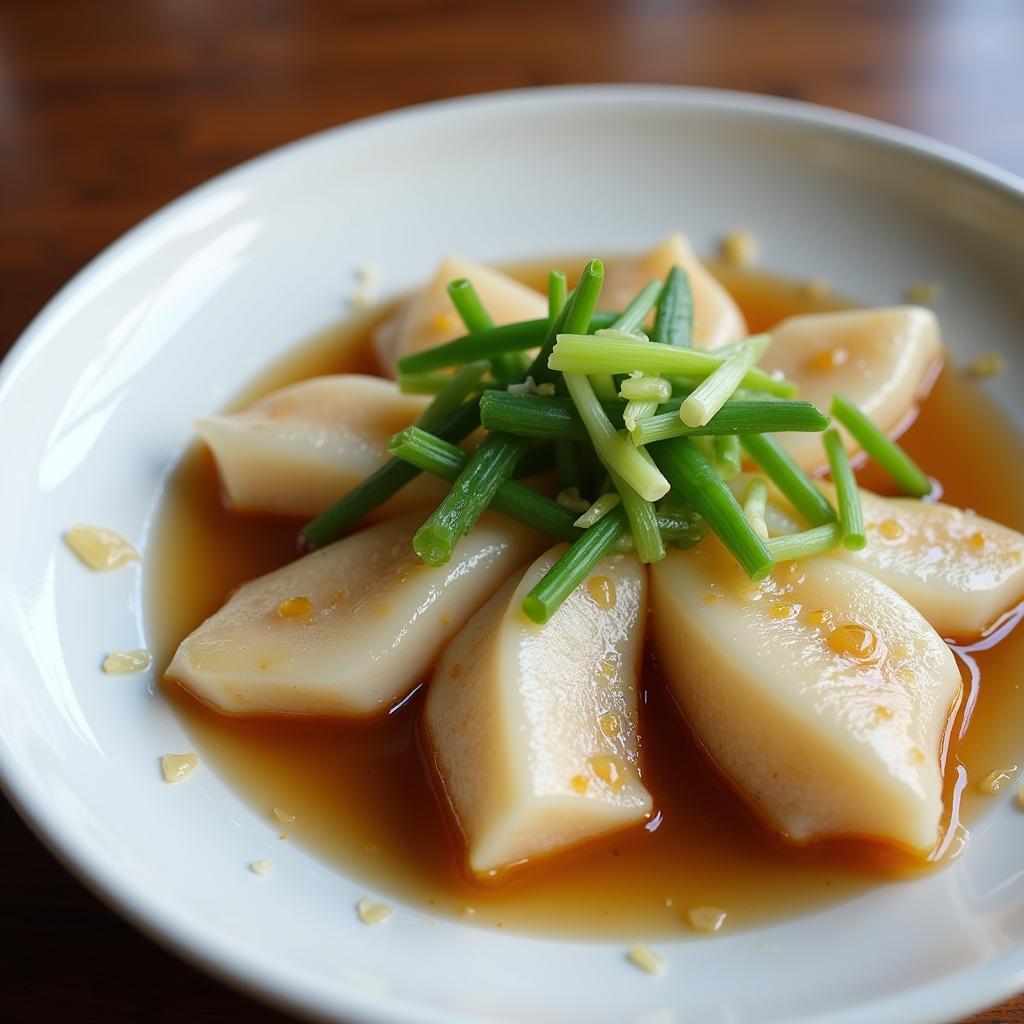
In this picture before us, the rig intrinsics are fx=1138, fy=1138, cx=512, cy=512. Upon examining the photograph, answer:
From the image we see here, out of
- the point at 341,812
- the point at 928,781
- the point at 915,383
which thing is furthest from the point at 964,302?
the point at 341,812

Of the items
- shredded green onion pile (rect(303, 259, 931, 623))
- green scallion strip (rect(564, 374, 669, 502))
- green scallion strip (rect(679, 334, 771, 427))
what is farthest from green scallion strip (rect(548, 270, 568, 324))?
green scallion strip (rect(679, 334, 771, 427))

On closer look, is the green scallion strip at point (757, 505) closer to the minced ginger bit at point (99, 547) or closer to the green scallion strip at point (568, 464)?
the green scallion strip at point (568, 464)

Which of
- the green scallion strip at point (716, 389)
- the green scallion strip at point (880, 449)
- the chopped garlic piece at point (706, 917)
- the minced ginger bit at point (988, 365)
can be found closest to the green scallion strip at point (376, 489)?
the green scallion strip at point (716, 389)

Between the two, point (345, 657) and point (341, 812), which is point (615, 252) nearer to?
point (345, 657)

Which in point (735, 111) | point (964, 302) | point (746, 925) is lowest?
point (746, 925)

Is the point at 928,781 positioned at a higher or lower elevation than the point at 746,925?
higher

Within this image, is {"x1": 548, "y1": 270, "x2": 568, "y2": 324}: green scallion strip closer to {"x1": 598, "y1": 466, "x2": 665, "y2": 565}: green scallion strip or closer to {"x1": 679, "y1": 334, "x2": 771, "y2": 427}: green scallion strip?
{"x1": 679, "y1": 334, "x2": 771, "y2": 427}: green scallion strip

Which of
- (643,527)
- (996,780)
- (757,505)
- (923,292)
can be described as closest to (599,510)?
(643,527)
